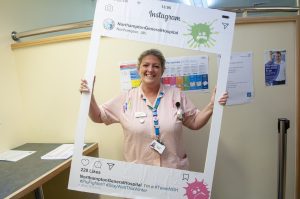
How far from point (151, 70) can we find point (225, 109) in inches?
25.3

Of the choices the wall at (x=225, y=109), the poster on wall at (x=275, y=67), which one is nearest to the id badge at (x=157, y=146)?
the wall at (x=225, y=109)

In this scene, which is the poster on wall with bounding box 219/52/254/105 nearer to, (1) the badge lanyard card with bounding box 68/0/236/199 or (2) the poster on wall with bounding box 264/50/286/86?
(2) the poster on wall with bounding box 264/50/286/86

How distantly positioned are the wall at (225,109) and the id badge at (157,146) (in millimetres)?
239

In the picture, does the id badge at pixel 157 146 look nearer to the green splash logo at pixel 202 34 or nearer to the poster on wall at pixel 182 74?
the poster on wall at pixel 182 74

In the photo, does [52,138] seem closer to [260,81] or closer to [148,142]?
[148,142]

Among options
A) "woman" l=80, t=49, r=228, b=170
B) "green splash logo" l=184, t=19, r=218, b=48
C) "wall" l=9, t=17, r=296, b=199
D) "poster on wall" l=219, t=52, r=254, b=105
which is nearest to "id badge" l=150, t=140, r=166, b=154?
"woman" l=80, t=49, r=228, b=170

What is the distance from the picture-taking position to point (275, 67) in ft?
4.96

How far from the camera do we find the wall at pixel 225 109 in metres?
1.50

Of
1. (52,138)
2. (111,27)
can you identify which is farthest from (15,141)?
Answer: (111,27)

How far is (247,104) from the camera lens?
155 centimetres

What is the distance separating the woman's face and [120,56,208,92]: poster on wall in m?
0.07

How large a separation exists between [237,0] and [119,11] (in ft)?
11.2

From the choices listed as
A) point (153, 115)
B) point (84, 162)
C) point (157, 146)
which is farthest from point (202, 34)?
point (84, 162)

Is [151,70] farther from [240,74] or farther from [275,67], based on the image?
[275,67]
